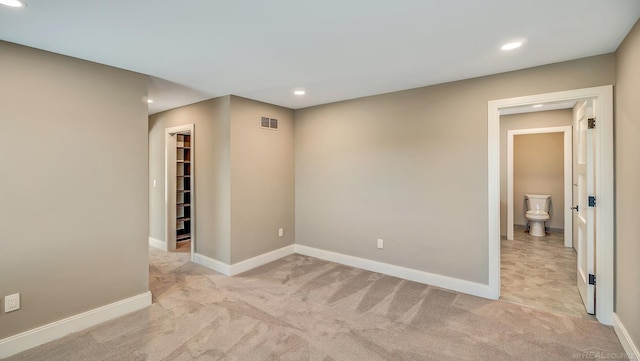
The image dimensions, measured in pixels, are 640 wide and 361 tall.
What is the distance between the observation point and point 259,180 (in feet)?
13.9

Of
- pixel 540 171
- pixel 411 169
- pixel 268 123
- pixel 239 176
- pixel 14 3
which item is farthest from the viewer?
pixel 540 171

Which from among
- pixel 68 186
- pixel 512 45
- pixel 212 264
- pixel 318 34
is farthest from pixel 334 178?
pixel 68 186

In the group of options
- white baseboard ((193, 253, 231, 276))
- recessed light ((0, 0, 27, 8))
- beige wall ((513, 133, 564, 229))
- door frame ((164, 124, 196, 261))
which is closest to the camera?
recessed light ((0, 0, 27, 8))

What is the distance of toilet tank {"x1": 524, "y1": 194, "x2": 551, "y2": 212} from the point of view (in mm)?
6090

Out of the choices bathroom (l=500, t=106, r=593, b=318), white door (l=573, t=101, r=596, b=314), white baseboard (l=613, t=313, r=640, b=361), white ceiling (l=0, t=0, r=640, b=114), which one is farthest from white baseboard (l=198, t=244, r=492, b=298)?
white ceiling (l=0, t=0, r=640, b=114)

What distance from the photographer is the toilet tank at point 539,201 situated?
240 inches

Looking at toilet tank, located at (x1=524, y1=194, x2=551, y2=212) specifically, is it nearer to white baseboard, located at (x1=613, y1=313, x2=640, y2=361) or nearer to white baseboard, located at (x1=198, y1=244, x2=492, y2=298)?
white baseboard, located at (x1=198, y1=244, x2=492, y2=298)

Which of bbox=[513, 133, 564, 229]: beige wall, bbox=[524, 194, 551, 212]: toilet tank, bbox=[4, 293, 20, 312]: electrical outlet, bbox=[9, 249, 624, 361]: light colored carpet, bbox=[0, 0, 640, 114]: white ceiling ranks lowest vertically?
bbox=[9, 249, 624, 361]: light colored carpet

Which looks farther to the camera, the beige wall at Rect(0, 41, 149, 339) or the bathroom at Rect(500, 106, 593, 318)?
the bathroom at Rect(500, 106, 593, 318)

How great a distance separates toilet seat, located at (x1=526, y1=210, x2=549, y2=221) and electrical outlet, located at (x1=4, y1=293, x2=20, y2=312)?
752cm

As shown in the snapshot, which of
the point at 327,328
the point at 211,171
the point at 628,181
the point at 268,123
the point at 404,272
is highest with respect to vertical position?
the point at 268,123

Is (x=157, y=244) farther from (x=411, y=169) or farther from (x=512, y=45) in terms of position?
(x=512, y=45)

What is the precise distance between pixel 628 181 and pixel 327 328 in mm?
2644

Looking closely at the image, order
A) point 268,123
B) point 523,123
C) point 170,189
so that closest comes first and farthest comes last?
point 268,123
point 170,189
point 523,123
